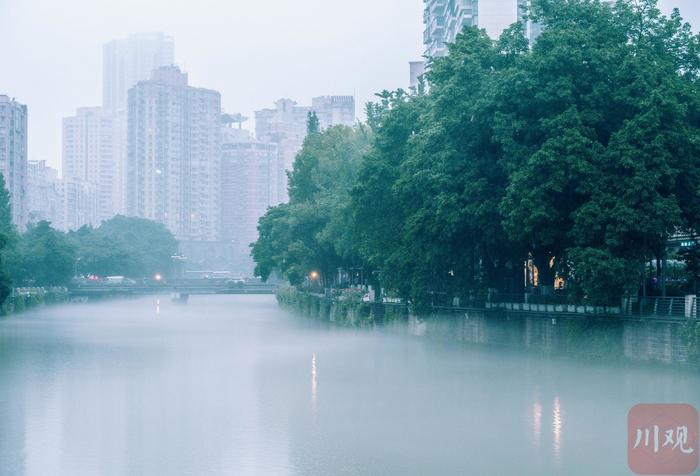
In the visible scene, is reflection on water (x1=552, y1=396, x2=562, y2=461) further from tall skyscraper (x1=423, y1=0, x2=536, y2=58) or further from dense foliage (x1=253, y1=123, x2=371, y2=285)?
tall skyscraper (x1=423, y1=0, x2=536, y2=58)

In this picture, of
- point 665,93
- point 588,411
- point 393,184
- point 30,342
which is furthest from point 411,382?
point 30,342

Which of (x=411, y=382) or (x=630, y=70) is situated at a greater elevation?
(x=630, y=70)

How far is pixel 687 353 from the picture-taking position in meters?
41.6

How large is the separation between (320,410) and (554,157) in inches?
669

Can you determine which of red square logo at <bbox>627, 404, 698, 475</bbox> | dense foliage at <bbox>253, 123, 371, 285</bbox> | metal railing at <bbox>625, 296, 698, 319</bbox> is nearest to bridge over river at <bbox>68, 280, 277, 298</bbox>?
dense foliage at <bbox>253, 123, 371, 285</bbox>

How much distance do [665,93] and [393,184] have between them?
22.2m

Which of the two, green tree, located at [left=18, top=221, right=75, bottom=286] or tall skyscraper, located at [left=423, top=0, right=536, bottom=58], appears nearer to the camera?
tall skyscraper, located at [left=423, top=0, right=536, bottom=58]

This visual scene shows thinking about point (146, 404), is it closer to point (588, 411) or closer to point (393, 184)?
point (588, 411)

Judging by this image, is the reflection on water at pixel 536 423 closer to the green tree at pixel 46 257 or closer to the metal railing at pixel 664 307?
the metal railing at pixel 664 307

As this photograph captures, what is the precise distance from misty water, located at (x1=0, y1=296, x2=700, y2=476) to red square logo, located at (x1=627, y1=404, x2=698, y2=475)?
47 centimetres

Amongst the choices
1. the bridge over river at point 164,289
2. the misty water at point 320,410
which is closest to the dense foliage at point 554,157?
the misty water at point 320,410

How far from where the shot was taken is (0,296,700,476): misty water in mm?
28016

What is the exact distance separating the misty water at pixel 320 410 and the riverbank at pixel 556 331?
3.26 feet

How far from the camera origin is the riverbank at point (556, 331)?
1692 inches
